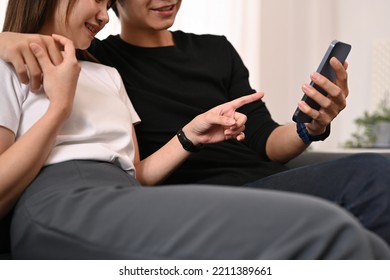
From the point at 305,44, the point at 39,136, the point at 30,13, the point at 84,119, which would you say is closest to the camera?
the point at 39,136

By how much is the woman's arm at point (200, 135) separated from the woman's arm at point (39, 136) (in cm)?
34

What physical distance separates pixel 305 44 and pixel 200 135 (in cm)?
269

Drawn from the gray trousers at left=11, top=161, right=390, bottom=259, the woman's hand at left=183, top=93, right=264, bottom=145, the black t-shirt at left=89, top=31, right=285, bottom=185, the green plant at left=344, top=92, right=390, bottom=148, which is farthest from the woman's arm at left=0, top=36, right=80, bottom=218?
the green plant at left=344, top=92, right=390, bottom=148

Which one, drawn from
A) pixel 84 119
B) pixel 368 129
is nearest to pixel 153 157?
pixel 84 119

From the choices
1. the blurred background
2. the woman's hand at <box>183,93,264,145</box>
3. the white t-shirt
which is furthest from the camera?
the blurred background

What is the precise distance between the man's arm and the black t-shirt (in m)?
0.44

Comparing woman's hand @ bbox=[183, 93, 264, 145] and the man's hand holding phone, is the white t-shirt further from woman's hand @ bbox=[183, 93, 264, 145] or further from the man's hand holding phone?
the man's hand holding phone

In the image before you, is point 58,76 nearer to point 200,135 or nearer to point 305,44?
point 200,135

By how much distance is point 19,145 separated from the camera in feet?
3.21

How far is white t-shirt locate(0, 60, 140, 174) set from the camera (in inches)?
41.9

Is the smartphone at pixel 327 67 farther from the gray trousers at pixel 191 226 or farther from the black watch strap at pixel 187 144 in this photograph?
the gray trousers at pixel 191 226

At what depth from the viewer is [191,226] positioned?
2.27ft
